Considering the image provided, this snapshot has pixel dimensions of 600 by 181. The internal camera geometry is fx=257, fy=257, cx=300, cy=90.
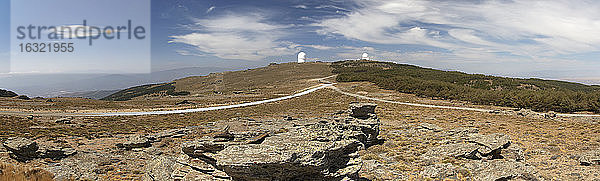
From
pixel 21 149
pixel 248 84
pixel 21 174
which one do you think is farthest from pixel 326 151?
pixel 248 84

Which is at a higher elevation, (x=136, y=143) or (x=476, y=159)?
(x=476, y=159)

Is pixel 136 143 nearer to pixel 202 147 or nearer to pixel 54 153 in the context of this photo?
pixel 54 153

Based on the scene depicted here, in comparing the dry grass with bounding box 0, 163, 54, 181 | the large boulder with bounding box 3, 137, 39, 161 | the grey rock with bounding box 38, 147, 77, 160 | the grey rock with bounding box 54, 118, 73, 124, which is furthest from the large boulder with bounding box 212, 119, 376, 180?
the grey rock with bounding box 54, 118, 73, 124

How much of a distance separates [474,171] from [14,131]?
2582cm

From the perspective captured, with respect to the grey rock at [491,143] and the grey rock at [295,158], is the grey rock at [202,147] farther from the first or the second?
the grey rock at [491,143]

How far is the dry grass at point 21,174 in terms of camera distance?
747 centimetres

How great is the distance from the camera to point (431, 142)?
39.5 feet

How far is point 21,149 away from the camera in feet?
34.1

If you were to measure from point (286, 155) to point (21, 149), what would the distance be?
11.8 m

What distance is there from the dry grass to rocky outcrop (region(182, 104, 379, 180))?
16.0 feet

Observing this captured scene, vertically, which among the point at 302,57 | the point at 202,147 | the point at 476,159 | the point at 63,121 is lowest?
the point at 63,121

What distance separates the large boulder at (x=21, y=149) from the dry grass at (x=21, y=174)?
1.61 m

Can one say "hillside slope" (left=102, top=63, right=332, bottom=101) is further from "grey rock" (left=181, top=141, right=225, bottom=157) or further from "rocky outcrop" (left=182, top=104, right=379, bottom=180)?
"rocky outcrop" (left=182, top=104, right=379, bottom=180)

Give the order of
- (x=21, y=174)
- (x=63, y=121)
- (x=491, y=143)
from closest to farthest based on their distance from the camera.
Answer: (x=21, y=174) < (x=491, y=143) < (x=63, y=121)
